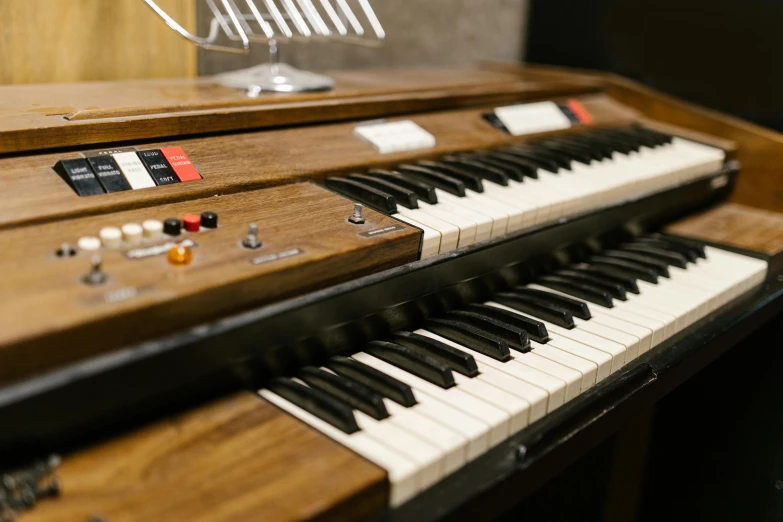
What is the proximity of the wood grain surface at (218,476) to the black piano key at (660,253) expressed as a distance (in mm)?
1200

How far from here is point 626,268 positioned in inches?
72.7

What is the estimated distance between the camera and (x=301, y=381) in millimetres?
1216

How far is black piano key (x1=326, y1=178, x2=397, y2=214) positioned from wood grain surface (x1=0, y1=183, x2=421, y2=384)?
53mm

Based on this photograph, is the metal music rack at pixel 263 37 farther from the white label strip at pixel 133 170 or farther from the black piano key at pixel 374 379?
the black piano key at pixel 374 379

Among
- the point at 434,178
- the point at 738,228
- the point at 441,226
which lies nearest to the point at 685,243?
the point at 738,228

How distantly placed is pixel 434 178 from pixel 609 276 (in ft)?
1.54

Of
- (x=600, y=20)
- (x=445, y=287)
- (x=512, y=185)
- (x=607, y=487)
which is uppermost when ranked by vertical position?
(x=600, y=20)

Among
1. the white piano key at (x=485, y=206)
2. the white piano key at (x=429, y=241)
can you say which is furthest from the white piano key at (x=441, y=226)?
the white piano key at (x=485, y=206)

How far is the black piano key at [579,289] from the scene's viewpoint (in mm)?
1646

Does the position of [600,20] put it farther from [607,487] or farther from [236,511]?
[236,511]

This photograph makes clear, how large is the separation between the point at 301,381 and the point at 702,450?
1.84 m

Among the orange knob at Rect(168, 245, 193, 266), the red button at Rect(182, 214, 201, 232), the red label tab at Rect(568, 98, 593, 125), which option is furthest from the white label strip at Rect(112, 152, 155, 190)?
the red label tab at Rect(568, 98, 593, 125)

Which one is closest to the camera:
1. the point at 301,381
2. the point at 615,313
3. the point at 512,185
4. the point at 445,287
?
the point at 301,381

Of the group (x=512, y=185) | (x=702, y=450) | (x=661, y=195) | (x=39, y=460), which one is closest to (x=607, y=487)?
(x=702, y=450)
